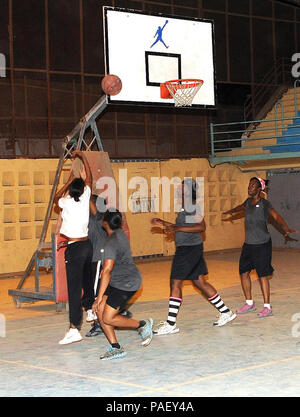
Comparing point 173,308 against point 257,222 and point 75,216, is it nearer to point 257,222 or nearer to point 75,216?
point 75,216

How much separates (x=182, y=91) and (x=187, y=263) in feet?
20.0

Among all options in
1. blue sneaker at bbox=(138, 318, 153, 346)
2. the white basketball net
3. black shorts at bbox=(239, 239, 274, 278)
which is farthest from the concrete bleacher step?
blue sneaker at bbox=(138, 318, 153, 346)

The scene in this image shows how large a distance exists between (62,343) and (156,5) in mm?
16389

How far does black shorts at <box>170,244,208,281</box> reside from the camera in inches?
435

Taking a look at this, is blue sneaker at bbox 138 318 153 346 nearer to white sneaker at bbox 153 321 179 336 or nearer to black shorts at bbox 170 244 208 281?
white sneaker at bbox 153 321 179 336

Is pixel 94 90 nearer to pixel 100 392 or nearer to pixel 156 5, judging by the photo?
pixel 156 5

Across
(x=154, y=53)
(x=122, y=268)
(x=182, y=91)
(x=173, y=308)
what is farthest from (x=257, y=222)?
(x=154, y=53)

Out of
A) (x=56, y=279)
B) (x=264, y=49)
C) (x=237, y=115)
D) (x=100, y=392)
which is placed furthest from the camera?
(x=237, y=115)

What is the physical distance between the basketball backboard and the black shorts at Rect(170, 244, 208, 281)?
491cm

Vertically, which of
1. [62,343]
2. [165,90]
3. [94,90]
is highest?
[94,90]

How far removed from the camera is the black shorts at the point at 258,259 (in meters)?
12.4

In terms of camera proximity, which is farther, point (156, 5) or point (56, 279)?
point (156, 5)
